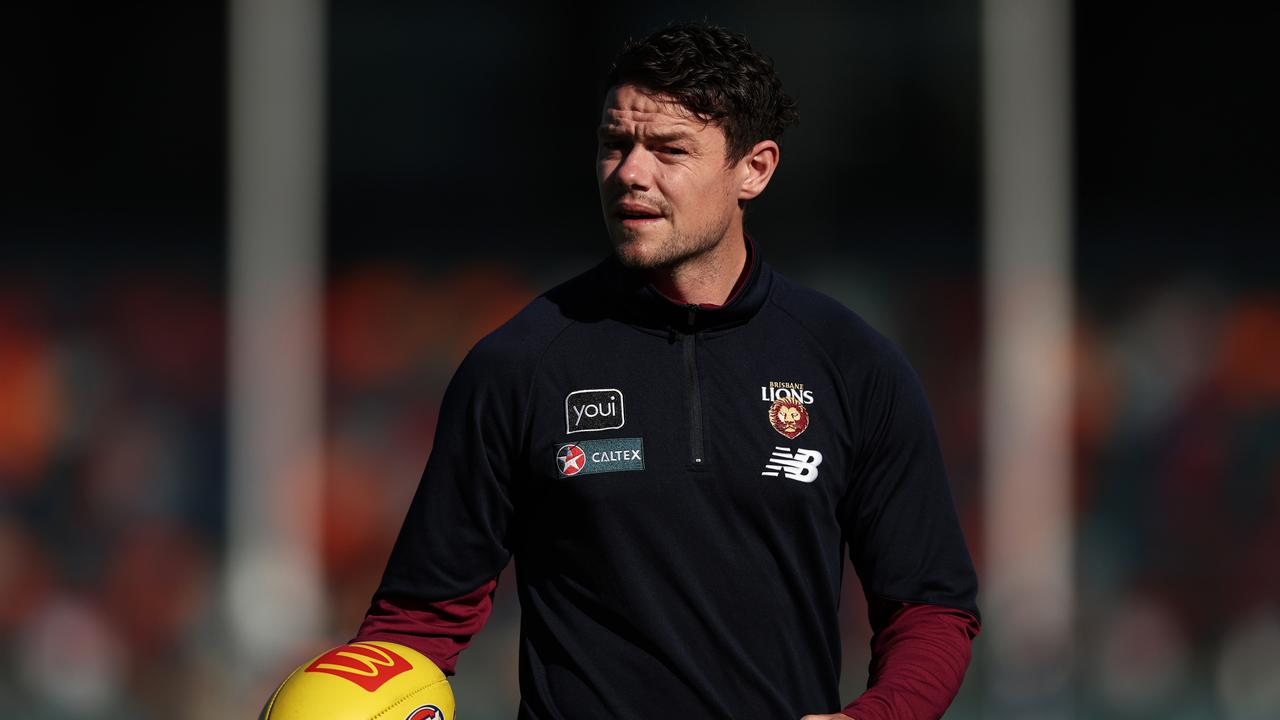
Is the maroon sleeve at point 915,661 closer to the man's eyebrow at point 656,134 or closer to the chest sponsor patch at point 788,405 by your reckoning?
the chest sponsor patch at point 788,405

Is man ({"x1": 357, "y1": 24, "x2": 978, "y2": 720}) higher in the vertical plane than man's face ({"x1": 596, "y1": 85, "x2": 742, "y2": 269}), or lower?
lower

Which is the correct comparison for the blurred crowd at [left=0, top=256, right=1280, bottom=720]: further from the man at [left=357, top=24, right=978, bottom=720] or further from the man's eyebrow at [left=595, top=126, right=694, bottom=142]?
the man's eyebrow at [left=595, top=126, right=694, bottom=142]

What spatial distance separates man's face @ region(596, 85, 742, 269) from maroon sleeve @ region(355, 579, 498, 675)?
0.75m

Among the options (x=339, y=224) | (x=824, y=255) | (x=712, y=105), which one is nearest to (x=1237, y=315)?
(x=824, y=255)

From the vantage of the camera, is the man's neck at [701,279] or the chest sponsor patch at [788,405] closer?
the chest sponsor patch at [788,405]

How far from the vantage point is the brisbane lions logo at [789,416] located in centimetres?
332

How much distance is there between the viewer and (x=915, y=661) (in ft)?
10.7

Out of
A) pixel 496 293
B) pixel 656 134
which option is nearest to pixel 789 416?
pixel 656 134

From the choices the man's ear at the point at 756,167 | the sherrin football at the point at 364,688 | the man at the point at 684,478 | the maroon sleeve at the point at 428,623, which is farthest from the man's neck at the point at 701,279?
the sherrin football at the point at 364,688

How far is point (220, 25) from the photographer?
8.21 metres

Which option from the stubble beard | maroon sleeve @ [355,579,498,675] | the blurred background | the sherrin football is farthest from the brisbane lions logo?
the blurred background

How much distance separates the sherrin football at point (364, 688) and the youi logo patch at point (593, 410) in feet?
1.75

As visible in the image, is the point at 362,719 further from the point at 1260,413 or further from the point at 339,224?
the point at 1260,413

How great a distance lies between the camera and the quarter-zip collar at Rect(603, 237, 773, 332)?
3.36 metres
